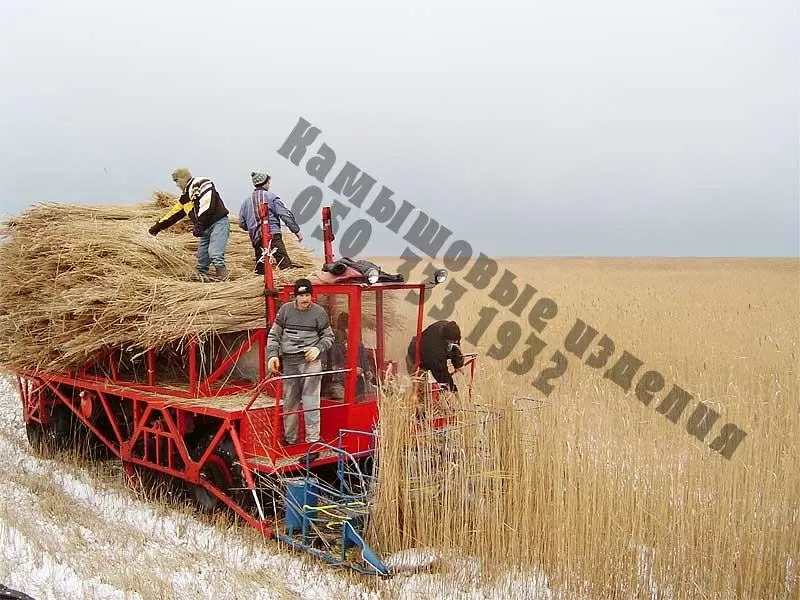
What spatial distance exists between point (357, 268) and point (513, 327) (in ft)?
23.2

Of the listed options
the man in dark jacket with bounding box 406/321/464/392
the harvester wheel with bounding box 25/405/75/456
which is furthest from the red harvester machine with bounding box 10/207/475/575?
the harvester wheel with bounding box 25/405/75/456

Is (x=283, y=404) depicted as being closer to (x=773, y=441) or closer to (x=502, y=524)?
(x=502, y=524)

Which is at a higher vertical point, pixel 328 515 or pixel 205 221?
pixel 205 221

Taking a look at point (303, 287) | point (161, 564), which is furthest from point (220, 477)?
point (303, 287)

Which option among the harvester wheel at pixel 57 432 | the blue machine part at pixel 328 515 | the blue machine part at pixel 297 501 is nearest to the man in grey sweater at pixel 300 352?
the blue machine part at pixel 328 515

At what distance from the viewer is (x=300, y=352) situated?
19.9 feet

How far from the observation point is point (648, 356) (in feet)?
33.4

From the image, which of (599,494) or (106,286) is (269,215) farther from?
(599,494)

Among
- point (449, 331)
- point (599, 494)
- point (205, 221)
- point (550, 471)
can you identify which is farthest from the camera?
point (205, 221)

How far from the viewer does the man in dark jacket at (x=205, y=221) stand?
7648 mm

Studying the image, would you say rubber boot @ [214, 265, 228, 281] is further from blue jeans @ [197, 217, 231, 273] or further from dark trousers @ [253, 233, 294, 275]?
dark trousers @ [253, 233, 294, 275]

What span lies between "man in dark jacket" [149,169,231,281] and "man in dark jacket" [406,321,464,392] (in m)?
2.36

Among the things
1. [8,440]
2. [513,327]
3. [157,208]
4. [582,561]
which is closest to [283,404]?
[582,561]

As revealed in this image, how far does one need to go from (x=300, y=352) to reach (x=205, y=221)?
233 cm
